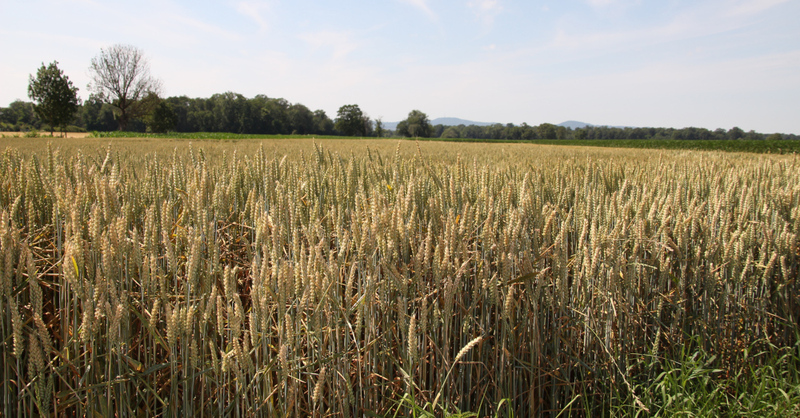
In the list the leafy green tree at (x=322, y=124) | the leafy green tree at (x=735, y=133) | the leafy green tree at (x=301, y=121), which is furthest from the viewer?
the leafy green tree at (x=322, y=124)

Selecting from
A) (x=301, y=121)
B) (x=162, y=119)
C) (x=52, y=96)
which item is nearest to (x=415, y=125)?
(x=301, y=121)

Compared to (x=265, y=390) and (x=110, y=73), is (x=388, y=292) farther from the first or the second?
(x=110, y=73)

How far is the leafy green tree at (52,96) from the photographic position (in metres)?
34.1

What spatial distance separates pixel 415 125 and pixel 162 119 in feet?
165

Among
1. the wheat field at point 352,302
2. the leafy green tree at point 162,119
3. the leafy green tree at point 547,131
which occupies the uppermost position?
the leafy green tree at point 547,131

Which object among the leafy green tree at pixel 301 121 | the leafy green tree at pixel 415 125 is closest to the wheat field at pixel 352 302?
the leafy green tree at pixel 301 121

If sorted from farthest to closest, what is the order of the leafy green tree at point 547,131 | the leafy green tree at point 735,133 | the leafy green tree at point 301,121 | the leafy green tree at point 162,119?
1. the leafy green tree at point 547,131
2. the leafy green tree at point 301,121
3. the leafy green tree at point 735,133
4. the leafy green tree at point 162,119

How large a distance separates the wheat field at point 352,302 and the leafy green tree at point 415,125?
83102 millimetres

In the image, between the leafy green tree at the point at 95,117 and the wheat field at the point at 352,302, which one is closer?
Answer: the wheat field at the point at 352,302

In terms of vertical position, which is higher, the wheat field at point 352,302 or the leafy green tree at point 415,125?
the leafy green tree at point 415,125

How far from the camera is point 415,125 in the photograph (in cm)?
8525

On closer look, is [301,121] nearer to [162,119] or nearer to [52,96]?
[162,119]

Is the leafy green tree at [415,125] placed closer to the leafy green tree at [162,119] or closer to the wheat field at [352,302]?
the leafy green tree at [162,119]

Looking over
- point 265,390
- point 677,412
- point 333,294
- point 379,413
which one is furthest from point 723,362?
point 265,390
